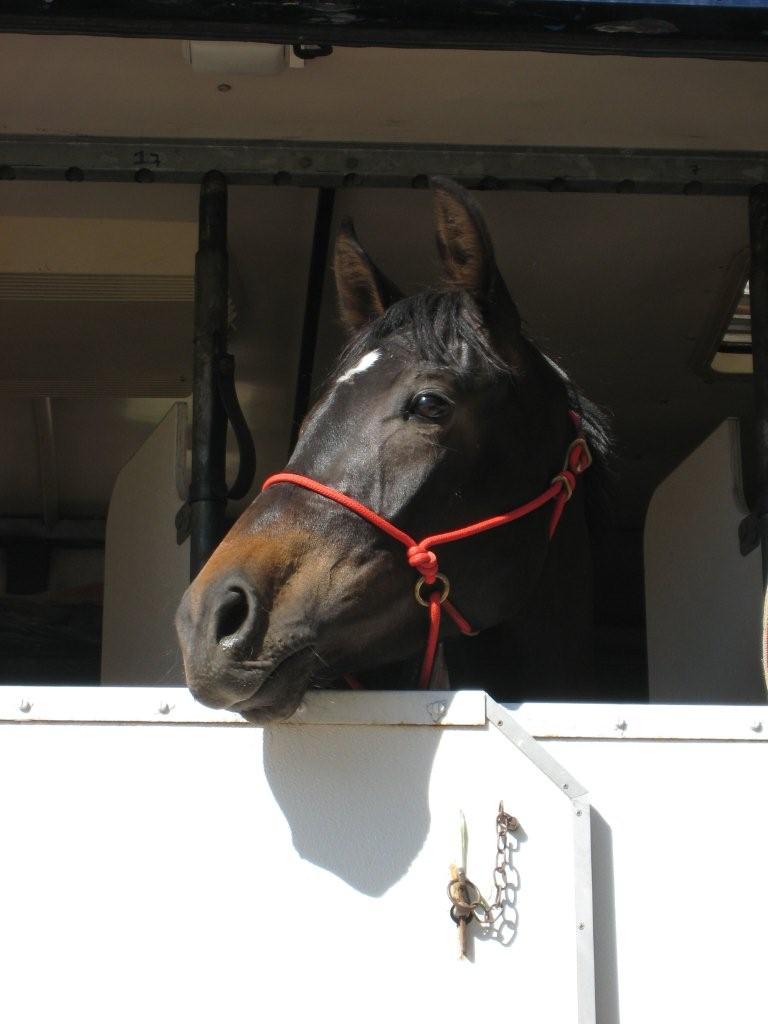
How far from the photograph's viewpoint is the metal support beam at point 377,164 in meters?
3.07

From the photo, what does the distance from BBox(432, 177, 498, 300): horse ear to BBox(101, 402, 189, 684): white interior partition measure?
917mm

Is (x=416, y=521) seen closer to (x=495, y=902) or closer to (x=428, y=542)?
(x=428, y=542)

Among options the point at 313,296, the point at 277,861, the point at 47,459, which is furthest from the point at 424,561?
the point at 47,459

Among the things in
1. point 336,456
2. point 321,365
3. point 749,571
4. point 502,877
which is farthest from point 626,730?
point 321,365

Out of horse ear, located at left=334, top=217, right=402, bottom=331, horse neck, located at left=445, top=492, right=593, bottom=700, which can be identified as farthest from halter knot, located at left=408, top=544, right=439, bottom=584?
horse ear, located at left=334, top=217, right=402, bottom=331

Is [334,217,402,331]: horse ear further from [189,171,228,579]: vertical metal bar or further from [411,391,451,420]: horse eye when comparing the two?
→ [411,391,451,420]: horse eye

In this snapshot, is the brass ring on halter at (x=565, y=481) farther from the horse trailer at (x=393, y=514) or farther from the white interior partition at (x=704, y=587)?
the white interior partition at (x=704, y=587)

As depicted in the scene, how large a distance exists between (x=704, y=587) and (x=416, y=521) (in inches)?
54.3

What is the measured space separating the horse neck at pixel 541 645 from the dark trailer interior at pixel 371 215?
0.30 metres

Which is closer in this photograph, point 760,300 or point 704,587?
point 760,300

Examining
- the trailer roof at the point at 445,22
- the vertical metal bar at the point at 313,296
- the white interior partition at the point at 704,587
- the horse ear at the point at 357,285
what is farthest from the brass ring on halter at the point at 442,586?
the vertical metal bar at the point at 313,296

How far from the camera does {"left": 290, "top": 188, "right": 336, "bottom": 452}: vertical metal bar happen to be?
3362 mm

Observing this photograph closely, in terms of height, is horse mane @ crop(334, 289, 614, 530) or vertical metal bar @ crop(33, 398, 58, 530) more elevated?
vertical metal bar @ crop(33, 398, 58, 530)

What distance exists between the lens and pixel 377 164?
3.12 meters
